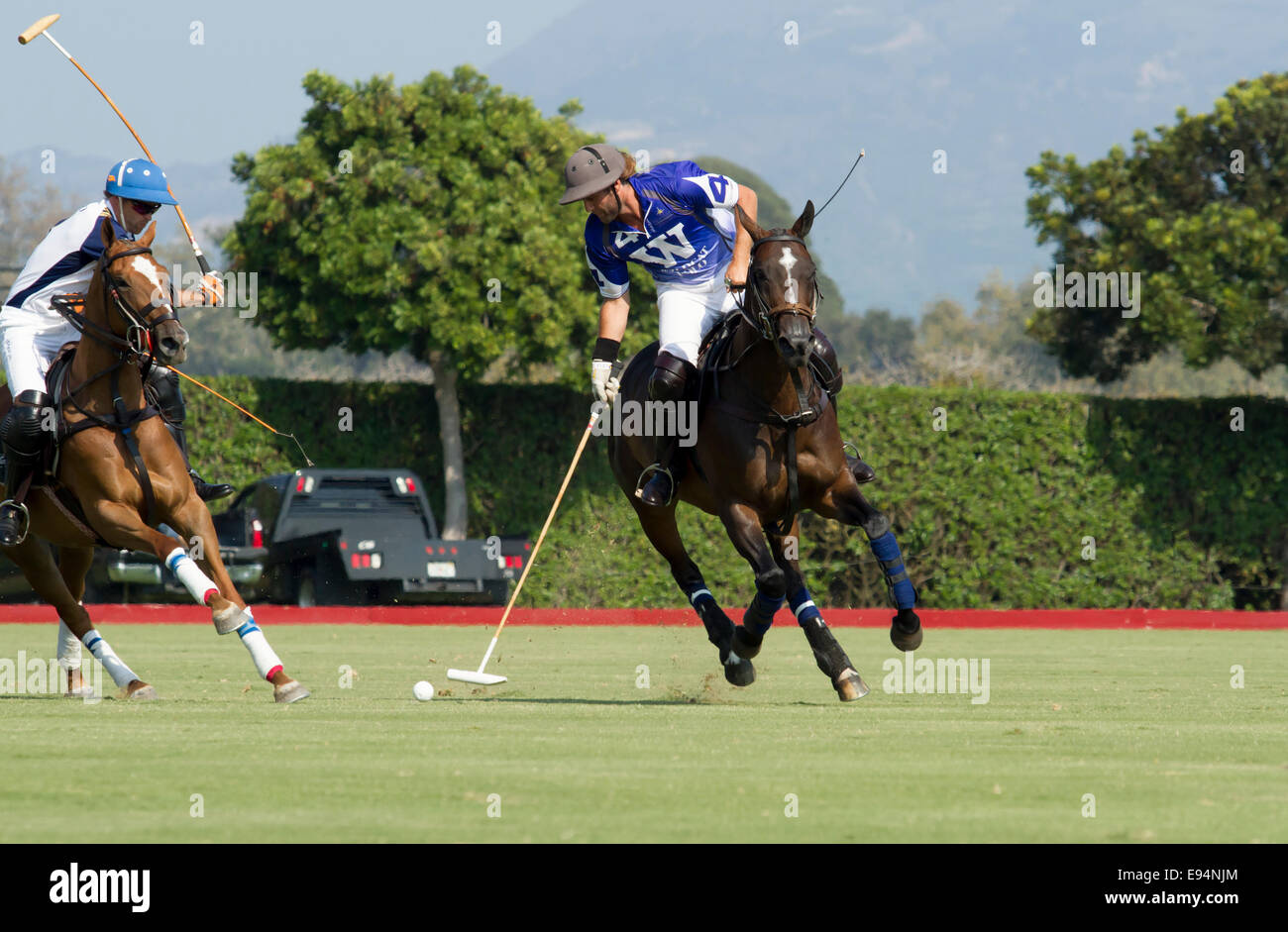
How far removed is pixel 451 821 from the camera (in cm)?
454

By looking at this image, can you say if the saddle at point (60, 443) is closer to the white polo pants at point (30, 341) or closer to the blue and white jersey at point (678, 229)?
the white polo pants at point (30, 341)

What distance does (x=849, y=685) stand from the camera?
8031 millimetres

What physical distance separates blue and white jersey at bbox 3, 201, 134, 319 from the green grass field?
74.0 inches

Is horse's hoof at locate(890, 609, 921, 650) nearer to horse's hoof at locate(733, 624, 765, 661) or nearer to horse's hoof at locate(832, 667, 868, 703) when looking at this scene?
horse's hoof at locate(832, 667, 868, 703)

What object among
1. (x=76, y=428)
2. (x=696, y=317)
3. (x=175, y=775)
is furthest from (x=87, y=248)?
(x=175, y=775)

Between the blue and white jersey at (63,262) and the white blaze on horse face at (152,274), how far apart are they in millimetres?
322

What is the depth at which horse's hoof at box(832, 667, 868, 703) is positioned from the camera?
8.02 m

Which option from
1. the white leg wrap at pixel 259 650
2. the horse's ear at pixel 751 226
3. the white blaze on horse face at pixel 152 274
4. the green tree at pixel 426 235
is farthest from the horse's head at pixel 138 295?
the green tree at pixel 426 235

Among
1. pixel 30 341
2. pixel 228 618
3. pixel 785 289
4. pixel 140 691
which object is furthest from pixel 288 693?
pixel 785 289

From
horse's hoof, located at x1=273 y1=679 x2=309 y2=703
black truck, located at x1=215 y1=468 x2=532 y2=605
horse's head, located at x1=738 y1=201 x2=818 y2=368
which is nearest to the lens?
horse's head, located at x1=738 y1=201 x2=818 y2=368

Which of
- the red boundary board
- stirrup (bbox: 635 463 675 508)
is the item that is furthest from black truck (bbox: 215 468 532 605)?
stirrup (bbox: 635 463 675 508)

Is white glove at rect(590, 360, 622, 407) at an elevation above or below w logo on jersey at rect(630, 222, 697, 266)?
below

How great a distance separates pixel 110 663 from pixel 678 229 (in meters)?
3.44
